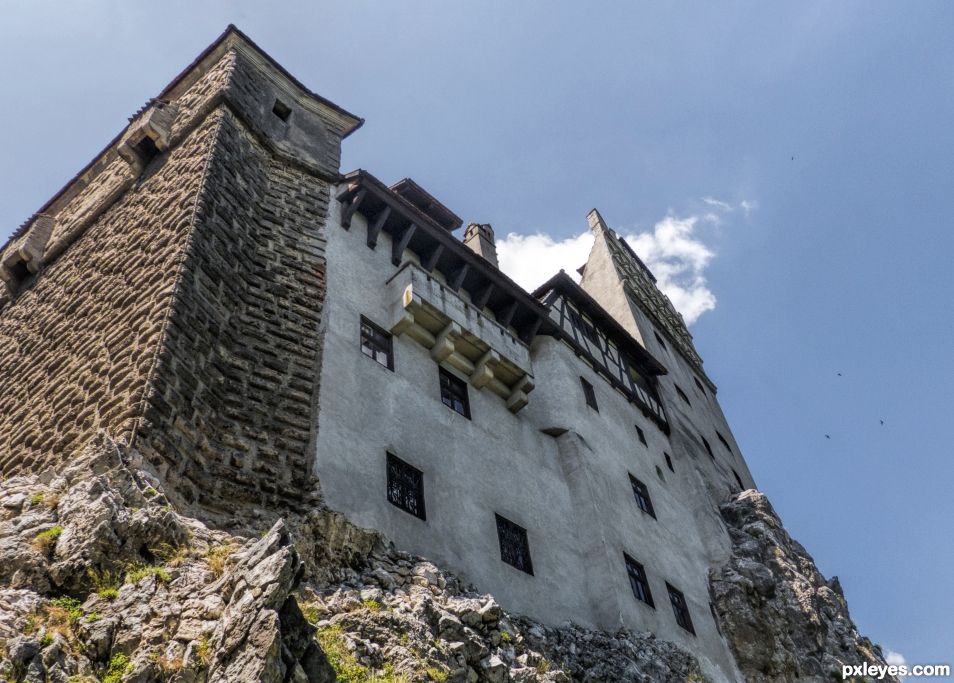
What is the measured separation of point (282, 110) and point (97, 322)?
6866 millimetres

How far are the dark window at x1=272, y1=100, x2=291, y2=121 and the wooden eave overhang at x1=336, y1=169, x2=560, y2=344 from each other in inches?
83.4

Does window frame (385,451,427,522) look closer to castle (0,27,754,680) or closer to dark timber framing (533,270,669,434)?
castle (0,27,754,680)

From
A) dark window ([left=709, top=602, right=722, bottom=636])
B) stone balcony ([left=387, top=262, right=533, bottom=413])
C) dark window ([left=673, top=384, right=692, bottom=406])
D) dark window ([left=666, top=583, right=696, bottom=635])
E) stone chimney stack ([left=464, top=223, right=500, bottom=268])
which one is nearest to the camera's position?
stone balcony ([left=387, top=262, right=533, bottom=413])

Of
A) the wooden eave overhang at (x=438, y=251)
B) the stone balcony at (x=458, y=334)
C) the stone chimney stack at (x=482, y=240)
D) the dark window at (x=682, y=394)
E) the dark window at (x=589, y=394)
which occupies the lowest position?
the stone balcony at (x=458, y=334)

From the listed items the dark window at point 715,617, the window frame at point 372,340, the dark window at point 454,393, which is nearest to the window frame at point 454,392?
the dark window at point 454,393

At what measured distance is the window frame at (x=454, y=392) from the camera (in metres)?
15.2

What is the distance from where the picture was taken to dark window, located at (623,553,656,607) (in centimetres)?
1532

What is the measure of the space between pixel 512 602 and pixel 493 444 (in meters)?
3.24

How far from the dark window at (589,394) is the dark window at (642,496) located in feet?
5.86

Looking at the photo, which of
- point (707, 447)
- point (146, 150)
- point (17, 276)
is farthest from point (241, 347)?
point (707, 447)

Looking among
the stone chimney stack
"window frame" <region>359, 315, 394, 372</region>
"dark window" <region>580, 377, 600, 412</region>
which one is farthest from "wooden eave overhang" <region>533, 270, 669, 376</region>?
"window frame" <region>359, 315, 394, 372</region>

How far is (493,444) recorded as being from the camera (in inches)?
600

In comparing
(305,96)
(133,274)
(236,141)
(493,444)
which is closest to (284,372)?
(133,274)

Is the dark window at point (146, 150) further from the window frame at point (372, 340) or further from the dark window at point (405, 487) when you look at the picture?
the dark window at point (405, 487)
